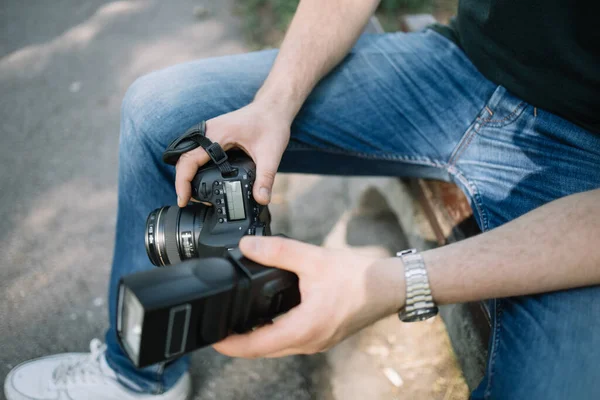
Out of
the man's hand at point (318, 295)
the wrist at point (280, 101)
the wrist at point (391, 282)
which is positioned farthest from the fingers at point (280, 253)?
the wrist at point (280, 101)

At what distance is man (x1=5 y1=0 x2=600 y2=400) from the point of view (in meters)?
0.84

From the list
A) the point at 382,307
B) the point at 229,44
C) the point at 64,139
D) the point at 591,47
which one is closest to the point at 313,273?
the point at 382,307

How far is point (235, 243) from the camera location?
92 cm

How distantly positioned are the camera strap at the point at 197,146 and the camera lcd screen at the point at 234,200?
4cm

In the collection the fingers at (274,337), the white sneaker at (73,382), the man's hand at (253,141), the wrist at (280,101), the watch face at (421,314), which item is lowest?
the white sneaker at (73,382)

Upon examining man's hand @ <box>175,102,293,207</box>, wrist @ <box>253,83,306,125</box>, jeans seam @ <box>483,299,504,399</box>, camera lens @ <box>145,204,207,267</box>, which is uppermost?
wrist @ <box>253,83,306,125</box>

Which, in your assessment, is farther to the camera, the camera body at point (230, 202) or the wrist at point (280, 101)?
the wrist at point (280, 101)

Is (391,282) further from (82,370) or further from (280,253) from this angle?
(82,370)

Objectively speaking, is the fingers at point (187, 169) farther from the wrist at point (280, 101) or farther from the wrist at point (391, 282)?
the wrist at point (391, 282)

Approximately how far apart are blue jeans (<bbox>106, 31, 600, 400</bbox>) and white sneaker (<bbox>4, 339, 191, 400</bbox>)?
4 centimetres

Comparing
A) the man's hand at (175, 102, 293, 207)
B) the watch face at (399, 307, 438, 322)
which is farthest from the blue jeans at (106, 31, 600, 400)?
the watch face at (399, 307, 438, 322)

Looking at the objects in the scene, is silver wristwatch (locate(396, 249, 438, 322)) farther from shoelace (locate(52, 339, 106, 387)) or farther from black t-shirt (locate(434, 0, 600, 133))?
shoelace (locate(52, 339, 106, 387))

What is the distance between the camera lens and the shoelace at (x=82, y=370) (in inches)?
50.3

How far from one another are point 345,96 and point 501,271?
0.62 metres
